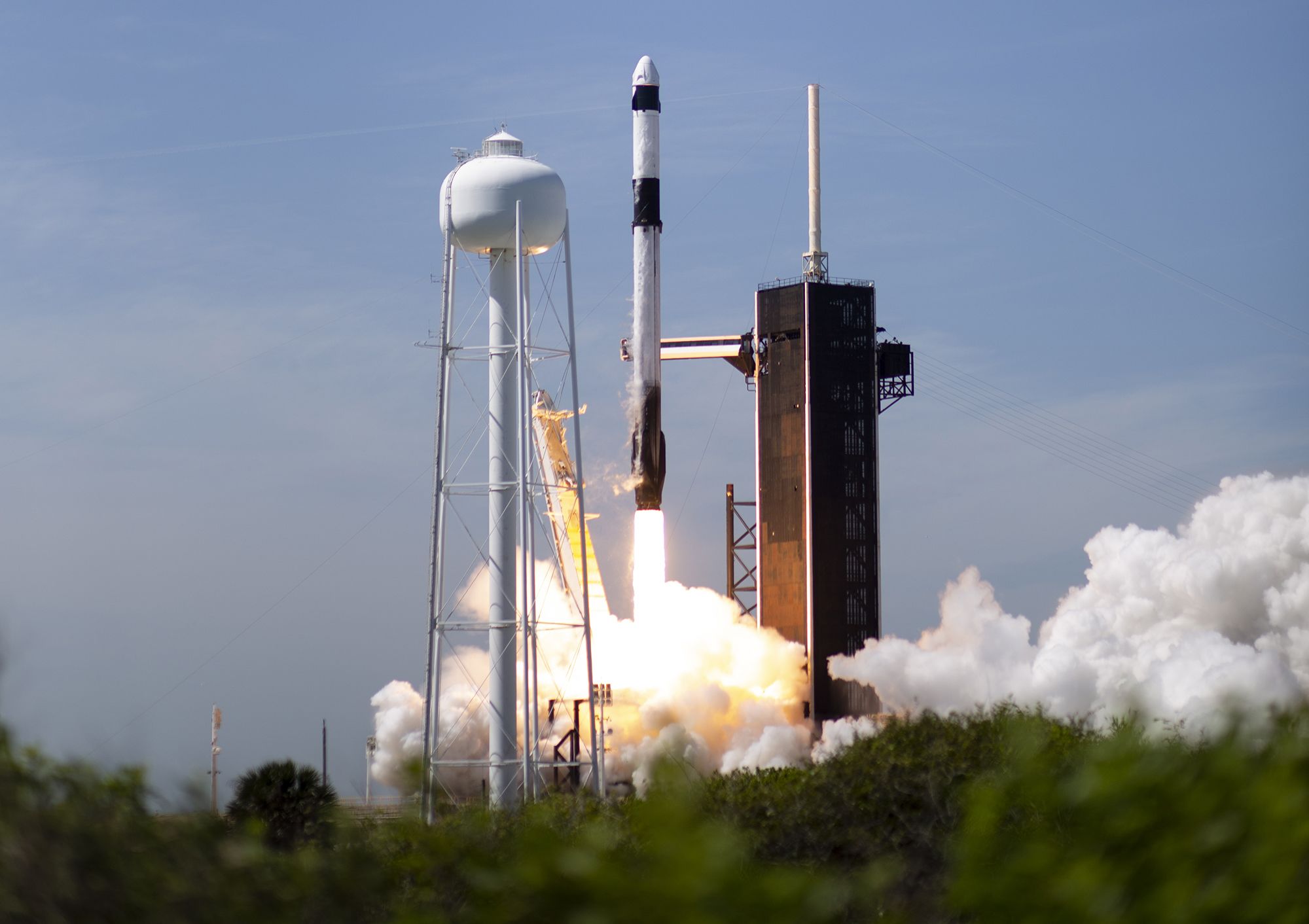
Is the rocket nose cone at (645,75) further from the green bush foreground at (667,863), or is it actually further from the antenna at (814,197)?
the green bush foreground at (667,863)

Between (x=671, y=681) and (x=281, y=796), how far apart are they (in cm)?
3195

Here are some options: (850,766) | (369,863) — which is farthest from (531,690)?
(369,863)

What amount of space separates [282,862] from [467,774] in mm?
47615

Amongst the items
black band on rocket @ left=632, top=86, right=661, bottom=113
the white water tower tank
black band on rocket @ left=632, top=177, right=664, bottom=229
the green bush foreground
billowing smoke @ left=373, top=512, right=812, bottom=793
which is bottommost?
the green bush foreground

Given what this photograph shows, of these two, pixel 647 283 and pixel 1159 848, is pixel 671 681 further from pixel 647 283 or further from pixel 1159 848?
pixel 1159 848

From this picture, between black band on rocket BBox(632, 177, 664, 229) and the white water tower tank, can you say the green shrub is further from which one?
black band on rocket BBox(632, 177, 664, 229)

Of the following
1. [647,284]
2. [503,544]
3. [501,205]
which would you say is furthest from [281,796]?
[647,284]

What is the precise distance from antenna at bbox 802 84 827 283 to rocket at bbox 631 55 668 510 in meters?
6.23

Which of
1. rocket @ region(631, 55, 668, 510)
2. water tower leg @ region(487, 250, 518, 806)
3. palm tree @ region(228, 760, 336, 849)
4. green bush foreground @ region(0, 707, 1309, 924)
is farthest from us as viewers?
rocket @ region(631, 55, 668, 510)

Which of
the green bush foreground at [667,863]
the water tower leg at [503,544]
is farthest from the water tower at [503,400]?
the green bush foreground at [667,863]

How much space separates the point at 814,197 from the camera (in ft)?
203

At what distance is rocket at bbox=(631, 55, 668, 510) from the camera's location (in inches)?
2203

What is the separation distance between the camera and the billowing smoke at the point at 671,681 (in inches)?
2222

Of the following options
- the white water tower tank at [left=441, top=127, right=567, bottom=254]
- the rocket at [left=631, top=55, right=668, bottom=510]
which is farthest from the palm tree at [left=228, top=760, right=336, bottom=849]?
the rocket at [left=631, top=55, right=668, bottom=510]
